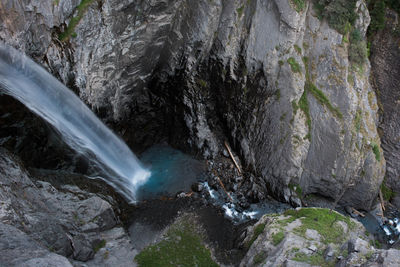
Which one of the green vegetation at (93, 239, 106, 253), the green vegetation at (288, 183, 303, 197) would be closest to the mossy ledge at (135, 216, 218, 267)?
the green vegetation at (93, 239, 106, 253)

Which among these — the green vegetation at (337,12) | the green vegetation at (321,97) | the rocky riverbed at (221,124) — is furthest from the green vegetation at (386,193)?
the green vegetation at (337,12)

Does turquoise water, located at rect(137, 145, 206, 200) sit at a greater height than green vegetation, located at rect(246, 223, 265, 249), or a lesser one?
greater

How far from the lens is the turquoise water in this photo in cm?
1385

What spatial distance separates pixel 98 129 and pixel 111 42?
339cm

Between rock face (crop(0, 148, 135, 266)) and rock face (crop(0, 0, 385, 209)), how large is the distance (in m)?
4.17

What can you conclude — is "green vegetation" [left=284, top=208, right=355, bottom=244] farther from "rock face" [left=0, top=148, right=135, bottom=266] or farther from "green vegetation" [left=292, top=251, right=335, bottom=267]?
"rock face" [left=0, top=148, right=135, bottom=266]

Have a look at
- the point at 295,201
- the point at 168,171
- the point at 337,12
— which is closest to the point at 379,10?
the point at 337,12

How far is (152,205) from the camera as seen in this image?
42.1ft

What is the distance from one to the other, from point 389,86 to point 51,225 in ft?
51.5

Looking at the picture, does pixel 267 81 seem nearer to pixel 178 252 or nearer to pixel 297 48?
pixel 297 48

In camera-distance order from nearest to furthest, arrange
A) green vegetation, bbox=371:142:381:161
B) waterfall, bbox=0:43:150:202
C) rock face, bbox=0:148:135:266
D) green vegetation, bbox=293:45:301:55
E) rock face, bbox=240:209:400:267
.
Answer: rock face, bbox=0:148:135:266
rock face, bbox=240:209:400:267
waterfall, bbox=0:43:150:202
green vegetation, bbox=293:45:301:55
green vegetation, bbox=371:142:381:161

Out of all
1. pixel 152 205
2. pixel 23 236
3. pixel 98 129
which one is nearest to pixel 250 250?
pixel 152 205

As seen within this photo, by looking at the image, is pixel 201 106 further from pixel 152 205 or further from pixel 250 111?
pixel 152 205

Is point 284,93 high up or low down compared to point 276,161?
up
